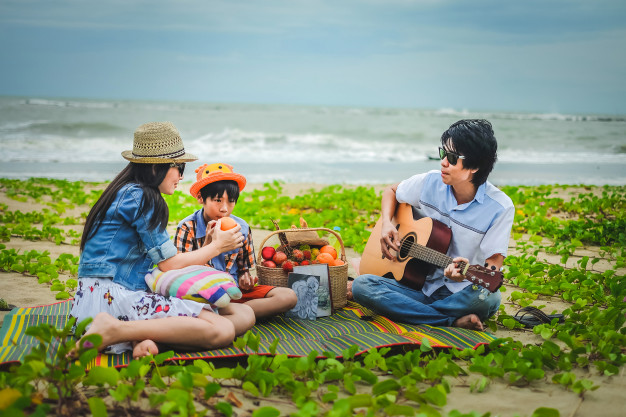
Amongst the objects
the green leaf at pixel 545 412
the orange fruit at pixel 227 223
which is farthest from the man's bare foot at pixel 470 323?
the orange fruit at pixel 227 223

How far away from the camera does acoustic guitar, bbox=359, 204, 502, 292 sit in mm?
4109

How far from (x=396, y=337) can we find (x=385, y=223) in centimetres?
119

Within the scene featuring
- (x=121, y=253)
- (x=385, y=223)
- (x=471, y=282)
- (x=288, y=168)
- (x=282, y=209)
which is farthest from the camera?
(x=288, y=168)

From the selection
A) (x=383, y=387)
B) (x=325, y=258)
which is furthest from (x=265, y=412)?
(x=325, y=258)

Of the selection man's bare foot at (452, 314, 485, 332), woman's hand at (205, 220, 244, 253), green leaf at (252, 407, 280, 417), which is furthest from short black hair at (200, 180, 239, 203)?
green leaf at (252, 407, 280, 417)

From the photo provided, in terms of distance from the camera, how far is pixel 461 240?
13.8 feet

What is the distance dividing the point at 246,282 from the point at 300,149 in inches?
808

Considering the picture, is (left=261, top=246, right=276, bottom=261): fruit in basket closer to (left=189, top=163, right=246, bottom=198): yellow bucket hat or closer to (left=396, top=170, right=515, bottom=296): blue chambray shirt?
(left=189, top=163, right=246, bottom=198): yellow bucket hat

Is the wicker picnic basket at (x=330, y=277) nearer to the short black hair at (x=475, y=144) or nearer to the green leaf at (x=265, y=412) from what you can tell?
the short black hair at (x=475, y=144)

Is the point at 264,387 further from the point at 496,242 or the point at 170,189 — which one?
the point at 496,242

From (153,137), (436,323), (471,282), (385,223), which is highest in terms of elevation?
(153,137)

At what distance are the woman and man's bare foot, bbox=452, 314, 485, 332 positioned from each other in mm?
1626

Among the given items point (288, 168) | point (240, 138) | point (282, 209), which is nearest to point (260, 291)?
point (282, 209)

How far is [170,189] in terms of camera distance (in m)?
3.76
